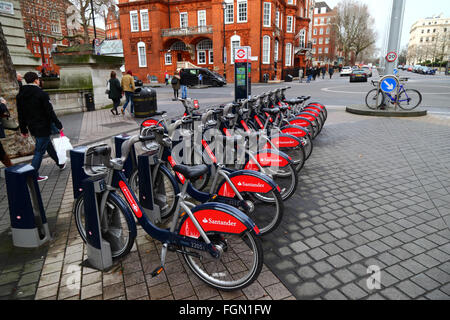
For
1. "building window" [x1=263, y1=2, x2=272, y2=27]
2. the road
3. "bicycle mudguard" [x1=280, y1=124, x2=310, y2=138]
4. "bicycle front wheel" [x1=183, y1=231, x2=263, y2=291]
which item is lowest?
"bicycle front wheel" [x1=183, y1=231, x2=263, y2=291]

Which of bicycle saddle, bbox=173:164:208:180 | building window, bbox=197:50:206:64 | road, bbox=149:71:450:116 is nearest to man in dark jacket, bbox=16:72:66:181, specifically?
bicycle saddle, bbox=173:164:208:180

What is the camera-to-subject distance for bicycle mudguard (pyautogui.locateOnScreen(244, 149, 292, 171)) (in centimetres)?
412

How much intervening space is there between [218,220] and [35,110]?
4.10 meters

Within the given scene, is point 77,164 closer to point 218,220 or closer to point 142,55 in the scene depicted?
point 218,220

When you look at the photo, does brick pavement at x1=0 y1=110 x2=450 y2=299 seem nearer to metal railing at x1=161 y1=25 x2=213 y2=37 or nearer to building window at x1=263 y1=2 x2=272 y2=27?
building window at x1=263 y1=2 x2=272 y2=27

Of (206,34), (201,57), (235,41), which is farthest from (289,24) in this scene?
(201,57)

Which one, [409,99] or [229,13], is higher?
[229,13]

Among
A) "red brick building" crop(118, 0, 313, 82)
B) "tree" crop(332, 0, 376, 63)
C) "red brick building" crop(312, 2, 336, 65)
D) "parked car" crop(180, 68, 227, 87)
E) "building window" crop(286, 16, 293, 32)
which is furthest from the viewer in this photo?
"red brick building" crop(312, 2, 336, 65)

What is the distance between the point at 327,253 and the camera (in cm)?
314

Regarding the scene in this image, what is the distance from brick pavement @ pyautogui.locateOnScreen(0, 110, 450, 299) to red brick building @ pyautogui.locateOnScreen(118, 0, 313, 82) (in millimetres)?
31452
